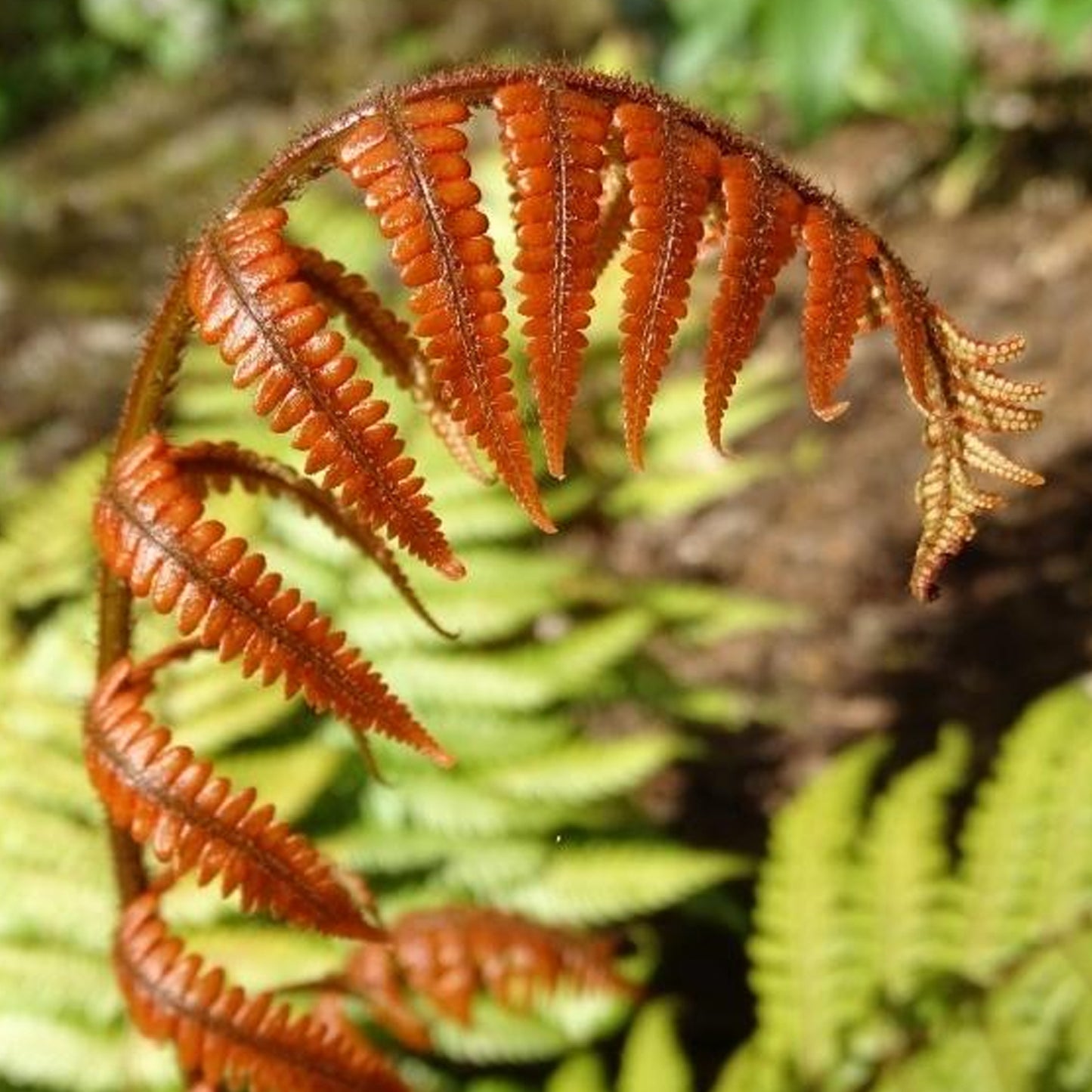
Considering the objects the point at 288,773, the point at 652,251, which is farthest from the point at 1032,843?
the point at 652,251

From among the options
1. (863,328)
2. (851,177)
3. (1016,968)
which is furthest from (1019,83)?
(863,328)

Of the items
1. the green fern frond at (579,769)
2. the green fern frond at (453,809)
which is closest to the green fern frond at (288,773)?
the green fern frond at (453,809)

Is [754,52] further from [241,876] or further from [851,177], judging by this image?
[241,876]

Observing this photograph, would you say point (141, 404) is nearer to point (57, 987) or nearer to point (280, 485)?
point (280, 485)

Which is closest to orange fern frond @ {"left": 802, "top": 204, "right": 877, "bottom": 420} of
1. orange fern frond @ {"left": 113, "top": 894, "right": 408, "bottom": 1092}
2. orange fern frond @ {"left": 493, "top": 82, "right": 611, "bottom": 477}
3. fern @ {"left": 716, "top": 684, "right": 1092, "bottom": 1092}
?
orange fern frond @ {"left": 493, "top": 82, "right": 611, "bottom": 477}

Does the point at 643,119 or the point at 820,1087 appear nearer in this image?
the point at 643,119

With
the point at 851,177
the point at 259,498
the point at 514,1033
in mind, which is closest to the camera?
the point at 514,1033

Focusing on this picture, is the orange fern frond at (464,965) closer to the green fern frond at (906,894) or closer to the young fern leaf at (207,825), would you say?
the green fern frond at (906,894)
